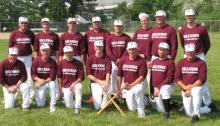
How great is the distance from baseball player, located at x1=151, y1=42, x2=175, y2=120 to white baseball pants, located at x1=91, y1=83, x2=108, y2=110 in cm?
124

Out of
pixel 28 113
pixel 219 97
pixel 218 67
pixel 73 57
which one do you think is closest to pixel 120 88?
pixel 73 57

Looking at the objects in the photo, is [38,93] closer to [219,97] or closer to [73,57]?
[73,57]

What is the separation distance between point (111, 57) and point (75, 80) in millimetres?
1138

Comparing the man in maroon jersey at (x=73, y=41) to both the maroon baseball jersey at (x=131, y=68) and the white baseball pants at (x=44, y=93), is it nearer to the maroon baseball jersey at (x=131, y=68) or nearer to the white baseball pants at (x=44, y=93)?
the white baseball pants at (x=44, y=93)

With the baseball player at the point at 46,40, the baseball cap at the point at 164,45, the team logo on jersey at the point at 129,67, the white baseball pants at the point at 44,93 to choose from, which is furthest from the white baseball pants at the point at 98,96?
the baseball cap at the point at 164,45

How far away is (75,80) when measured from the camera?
420 inches

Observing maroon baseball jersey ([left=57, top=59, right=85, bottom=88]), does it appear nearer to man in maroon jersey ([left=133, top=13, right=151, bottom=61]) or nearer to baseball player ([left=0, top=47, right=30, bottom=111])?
baseball player ([left=0, top=47, right=30, bottom=111])

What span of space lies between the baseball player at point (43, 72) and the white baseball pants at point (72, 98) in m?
0.35

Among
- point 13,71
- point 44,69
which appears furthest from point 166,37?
point 13,71

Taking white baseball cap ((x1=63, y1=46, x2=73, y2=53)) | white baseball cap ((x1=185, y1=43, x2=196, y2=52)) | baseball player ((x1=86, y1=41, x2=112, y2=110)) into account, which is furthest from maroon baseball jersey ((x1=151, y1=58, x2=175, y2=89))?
white baseball cap ((x1=63, y1=46, x2=73, y2=53))

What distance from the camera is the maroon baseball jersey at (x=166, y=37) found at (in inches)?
413

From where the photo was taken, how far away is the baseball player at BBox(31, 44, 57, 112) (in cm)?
1064

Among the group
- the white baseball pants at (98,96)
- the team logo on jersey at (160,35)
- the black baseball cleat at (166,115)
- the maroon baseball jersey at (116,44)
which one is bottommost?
the black baseball cleat at (166,115)

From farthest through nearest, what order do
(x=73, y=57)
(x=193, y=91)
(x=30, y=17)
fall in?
1. (x=30, y=17)
2. (x=73, y=57)
3. (x=193, y=91)
